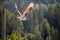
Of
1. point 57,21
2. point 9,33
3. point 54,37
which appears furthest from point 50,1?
point 9,33

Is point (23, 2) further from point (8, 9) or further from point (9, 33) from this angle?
point (9, 33)

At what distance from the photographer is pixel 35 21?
3.18 metres

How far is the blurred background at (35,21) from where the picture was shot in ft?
10.2

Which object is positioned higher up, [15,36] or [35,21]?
[35,21]

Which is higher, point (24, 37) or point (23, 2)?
point (23, 2)

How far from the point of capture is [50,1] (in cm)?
316

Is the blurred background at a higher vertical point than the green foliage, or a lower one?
higher

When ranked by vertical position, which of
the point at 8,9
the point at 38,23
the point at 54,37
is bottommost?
the point at 54,37

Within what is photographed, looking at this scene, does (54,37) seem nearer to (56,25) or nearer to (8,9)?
(56,25)

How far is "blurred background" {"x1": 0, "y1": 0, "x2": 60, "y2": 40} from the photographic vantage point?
3.10m

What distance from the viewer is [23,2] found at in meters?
3.13

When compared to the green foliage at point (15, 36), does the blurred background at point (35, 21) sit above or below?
above

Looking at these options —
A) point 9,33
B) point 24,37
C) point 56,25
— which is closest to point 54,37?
point 56,25

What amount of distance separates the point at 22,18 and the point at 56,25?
49cm
